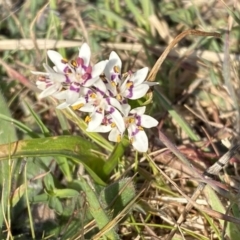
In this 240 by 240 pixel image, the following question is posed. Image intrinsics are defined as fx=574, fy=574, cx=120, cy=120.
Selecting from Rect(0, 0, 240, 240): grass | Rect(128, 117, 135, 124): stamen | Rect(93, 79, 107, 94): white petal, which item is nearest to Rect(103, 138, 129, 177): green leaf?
Rect(0, 0, 240, 240): grass

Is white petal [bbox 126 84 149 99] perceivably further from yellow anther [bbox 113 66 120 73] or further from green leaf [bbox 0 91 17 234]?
green leaf [bbox 0 91 17 234]

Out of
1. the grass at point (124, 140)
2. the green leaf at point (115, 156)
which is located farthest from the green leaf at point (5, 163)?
the green leaf at point (115, 156)

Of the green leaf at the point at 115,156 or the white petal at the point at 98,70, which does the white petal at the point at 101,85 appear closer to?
the white petal at the point at 98,70

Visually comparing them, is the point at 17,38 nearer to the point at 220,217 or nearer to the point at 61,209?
the point at 61,209

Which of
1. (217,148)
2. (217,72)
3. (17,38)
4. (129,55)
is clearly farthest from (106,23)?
(217,148)

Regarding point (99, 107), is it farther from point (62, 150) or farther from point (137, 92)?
point (62, 150)

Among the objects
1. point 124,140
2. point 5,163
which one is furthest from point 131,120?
point 5,163
